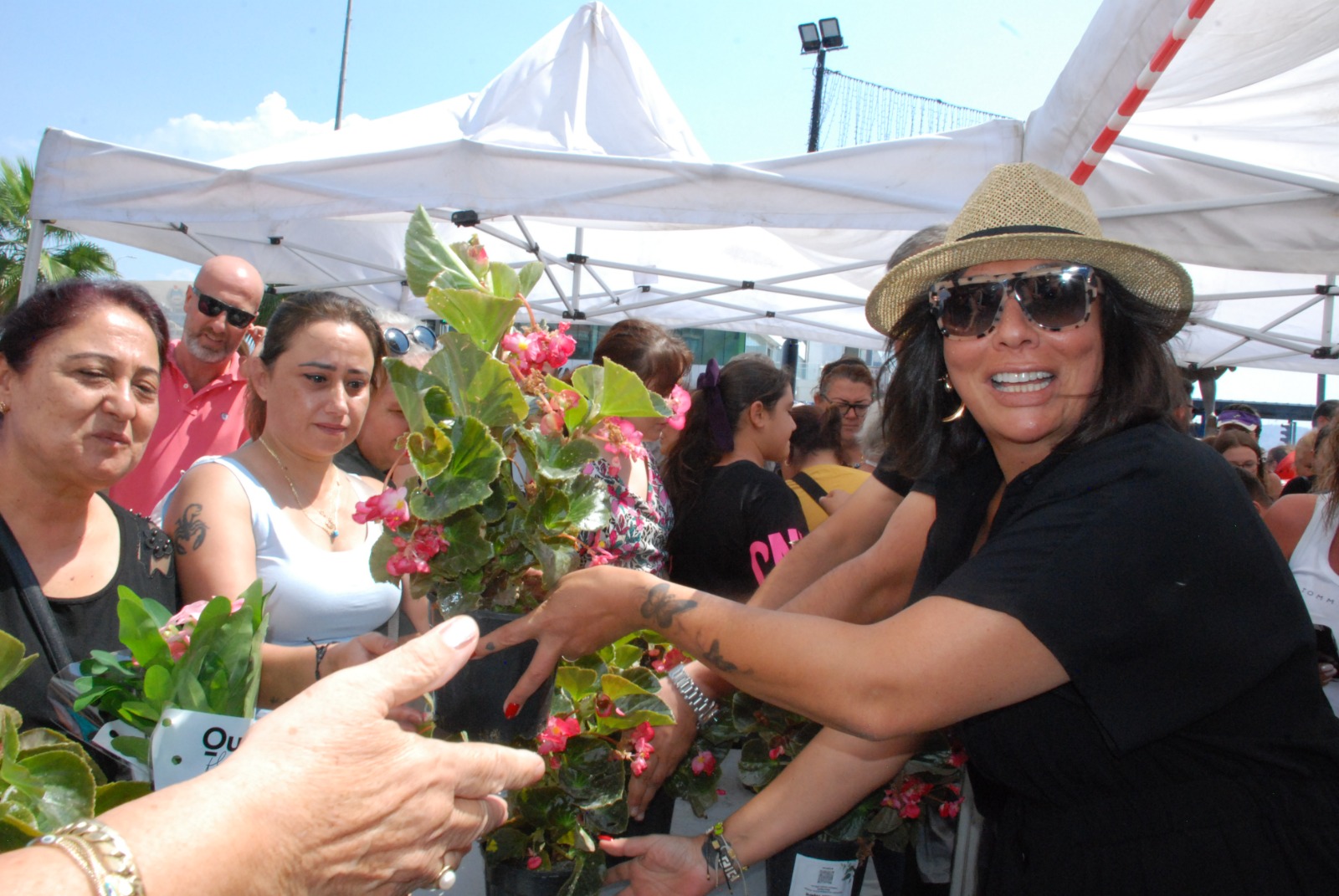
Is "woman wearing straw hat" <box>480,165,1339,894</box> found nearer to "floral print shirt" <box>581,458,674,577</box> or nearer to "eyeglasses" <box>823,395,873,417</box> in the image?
"floral print shirt" <box>581,458,674,577</box>

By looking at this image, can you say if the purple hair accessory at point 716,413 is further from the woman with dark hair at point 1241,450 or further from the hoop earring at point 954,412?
the woman with dark hair at point 1241,450

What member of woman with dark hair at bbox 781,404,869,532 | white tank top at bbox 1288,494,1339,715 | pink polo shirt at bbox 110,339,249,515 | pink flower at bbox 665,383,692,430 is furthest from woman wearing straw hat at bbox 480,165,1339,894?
pink polo shirt at bbox 110,339,249,515

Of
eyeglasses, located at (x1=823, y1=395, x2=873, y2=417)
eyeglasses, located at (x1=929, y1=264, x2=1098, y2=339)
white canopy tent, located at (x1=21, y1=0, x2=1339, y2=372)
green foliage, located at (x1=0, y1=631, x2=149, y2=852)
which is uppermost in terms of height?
white canopy tent, located at (x1=21, y1=0, x2=1339, y2=372)

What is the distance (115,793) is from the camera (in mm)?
953

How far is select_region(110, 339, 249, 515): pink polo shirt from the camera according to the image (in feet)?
10.2

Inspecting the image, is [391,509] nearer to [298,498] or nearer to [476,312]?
[476,312]

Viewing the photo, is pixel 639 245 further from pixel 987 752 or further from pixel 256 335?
pixel 987 752

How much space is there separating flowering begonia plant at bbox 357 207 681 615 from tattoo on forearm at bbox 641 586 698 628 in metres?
0.18

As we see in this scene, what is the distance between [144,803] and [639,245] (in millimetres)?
6627

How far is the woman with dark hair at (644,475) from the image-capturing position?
2.46 metres

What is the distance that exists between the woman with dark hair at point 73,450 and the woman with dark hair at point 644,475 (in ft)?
3.36

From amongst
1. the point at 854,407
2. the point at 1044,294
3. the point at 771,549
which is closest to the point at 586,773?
the point at 1044,294

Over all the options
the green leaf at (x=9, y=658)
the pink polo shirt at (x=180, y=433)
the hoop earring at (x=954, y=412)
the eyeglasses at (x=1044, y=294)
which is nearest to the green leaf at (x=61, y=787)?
the green leaf at (x=9, y=658)

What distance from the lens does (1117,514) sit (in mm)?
1130
